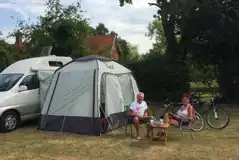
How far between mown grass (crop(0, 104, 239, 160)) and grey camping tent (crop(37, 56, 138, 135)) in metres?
0.35

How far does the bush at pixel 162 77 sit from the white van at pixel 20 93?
23.2 feet

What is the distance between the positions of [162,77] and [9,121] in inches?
354

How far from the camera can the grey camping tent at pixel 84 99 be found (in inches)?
344

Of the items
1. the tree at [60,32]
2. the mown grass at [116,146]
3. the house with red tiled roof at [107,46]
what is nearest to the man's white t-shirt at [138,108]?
the mown grass at [116,146]

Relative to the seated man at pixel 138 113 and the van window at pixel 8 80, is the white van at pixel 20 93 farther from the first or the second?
the seated man at pixel 138 113

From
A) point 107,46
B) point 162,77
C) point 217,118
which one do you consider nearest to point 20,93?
point 217,118

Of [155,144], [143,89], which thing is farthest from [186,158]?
[143,89]

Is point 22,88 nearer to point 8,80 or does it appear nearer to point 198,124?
point 8,80

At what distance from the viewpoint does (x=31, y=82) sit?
10.2 m

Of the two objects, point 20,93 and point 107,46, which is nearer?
point 20,93

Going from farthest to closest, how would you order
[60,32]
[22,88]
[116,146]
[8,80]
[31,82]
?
[60,32]
[31,82]
[8,80]
[22,88]
[116,146]

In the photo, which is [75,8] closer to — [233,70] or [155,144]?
[233,70]

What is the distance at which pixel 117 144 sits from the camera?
7629mm

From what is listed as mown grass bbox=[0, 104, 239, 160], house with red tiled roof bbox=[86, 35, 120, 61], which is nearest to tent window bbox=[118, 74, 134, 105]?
mown grass bbox=[0, 104, 239, 160]
